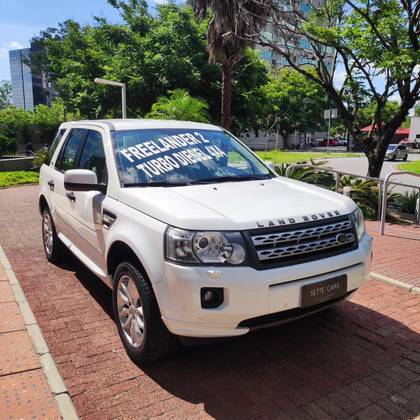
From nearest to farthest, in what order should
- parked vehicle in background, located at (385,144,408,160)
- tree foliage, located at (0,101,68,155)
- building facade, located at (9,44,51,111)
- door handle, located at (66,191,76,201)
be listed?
door handle, located at (66,191,76,201) → parked vehicle in background, located at (385,144,408,160) → tree foliage, located at (0,101,68,155) → building facade, located at (9,44,51,111)

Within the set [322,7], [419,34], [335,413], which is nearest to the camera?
A: [335,413]

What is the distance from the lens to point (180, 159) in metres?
4.02

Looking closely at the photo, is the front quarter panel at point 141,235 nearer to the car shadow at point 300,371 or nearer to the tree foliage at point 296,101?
the car shadow at point 300,371

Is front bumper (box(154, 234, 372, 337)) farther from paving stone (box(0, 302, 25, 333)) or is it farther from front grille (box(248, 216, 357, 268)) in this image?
paving stone (box(0, 302, 25, 333))

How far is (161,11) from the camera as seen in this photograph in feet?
79.5

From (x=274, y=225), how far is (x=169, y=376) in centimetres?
140

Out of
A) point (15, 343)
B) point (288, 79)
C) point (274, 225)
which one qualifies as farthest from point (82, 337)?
point (288, 79)

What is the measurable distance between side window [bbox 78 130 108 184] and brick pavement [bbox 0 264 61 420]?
5.12 feet

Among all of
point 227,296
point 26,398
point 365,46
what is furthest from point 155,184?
point 365,46

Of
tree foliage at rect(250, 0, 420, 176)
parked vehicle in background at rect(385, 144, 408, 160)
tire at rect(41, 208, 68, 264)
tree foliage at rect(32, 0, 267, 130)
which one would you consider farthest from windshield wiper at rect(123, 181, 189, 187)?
parked vehicle in background at rect(385, 144, 408, 160)

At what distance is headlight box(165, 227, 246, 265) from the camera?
2834mm

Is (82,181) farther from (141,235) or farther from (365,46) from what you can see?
(365,46)

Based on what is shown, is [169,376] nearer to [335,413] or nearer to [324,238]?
[335,413]

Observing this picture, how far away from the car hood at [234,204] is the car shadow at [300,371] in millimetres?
895
